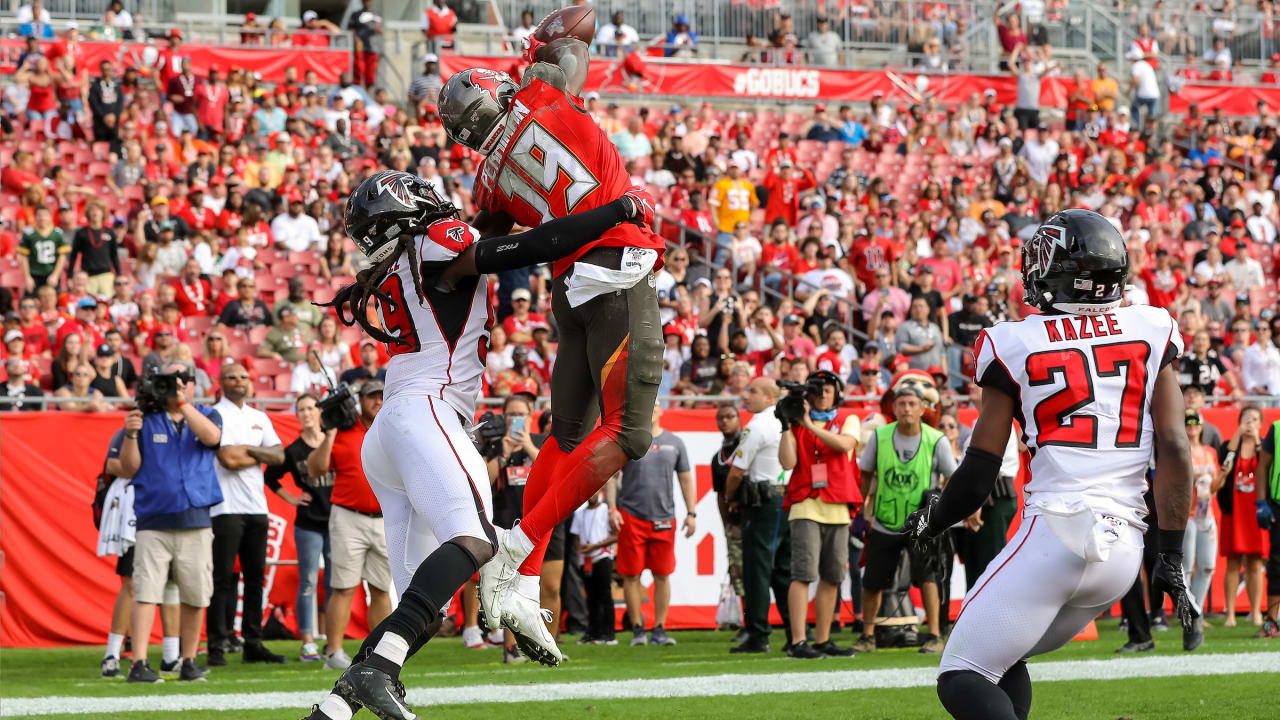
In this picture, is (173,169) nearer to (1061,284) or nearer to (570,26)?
(570,26)

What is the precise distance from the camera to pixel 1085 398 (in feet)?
15.9

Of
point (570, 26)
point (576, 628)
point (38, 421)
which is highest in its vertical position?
point (570, 26)

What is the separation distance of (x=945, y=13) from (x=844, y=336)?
14817 mm

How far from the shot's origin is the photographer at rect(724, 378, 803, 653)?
38.8ft

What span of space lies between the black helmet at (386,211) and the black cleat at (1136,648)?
23.8ft

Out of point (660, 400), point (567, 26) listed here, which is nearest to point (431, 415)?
point (567, 26)

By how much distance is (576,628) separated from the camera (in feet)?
44.4

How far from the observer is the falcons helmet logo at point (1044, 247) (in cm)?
507

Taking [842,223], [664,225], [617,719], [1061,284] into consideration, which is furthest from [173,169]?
[1061,284]

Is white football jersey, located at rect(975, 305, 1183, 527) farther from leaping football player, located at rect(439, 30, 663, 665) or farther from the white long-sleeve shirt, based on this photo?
the white long-sleeve shirt

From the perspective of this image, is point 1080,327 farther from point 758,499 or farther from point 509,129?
point 758,499

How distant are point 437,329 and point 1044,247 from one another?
7.27ft

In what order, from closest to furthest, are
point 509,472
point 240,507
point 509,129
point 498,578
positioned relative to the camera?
point 498,578, point 509,129, point 240,507, point 509,472

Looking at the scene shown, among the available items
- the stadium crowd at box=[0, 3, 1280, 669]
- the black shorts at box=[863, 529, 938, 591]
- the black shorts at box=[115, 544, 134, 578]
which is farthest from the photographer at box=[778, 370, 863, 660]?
the black shorts at box=[115, 544, 134, 578]
